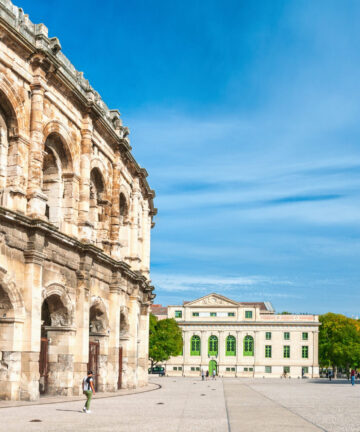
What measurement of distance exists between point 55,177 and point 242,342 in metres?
69.0

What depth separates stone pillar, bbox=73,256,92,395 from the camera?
24812 millimetres

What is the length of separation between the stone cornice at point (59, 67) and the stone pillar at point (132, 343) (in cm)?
767

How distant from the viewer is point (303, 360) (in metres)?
89.2

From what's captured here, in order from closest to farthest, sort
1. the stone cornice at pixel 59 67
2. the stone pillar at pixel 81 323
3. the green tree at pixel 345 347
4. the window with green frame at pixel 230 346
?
the stone cornice at pixel 59 67
the stone pillar at pixel 81 323
the green tree at pixel 345 347
the window with green frame at pixel 230 346

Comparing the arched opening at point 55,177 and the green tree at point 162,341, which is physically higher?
the arched opening at point 55,177

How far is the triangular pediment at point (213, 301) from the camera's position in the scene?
303 feet

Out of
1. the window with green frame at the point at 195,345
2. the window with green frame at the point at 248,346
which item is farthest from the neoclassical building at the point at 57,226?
the window with green frame at the point at 195,345

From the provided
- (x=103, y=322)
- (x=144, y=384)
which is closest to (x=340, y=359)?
(x=144, y=384)

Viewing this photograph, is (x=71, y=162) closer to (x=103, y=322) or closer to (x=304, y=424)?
(x=103, y=322)

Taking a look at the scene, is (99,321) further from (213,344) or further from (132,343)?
(213,344)

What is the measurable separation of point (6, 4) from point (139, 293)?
771 inches

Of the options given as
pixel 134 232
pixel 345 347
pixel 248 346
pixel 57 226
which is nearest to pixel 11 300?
pixel 57 226

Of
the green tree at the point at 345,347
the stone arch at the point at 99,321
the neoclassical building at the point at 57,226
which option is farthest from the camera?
the green tree at the point at 345,347

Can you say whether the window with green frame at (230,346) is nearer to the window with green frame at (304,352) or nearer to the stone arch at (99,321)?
the window with green frame at (304,352)
